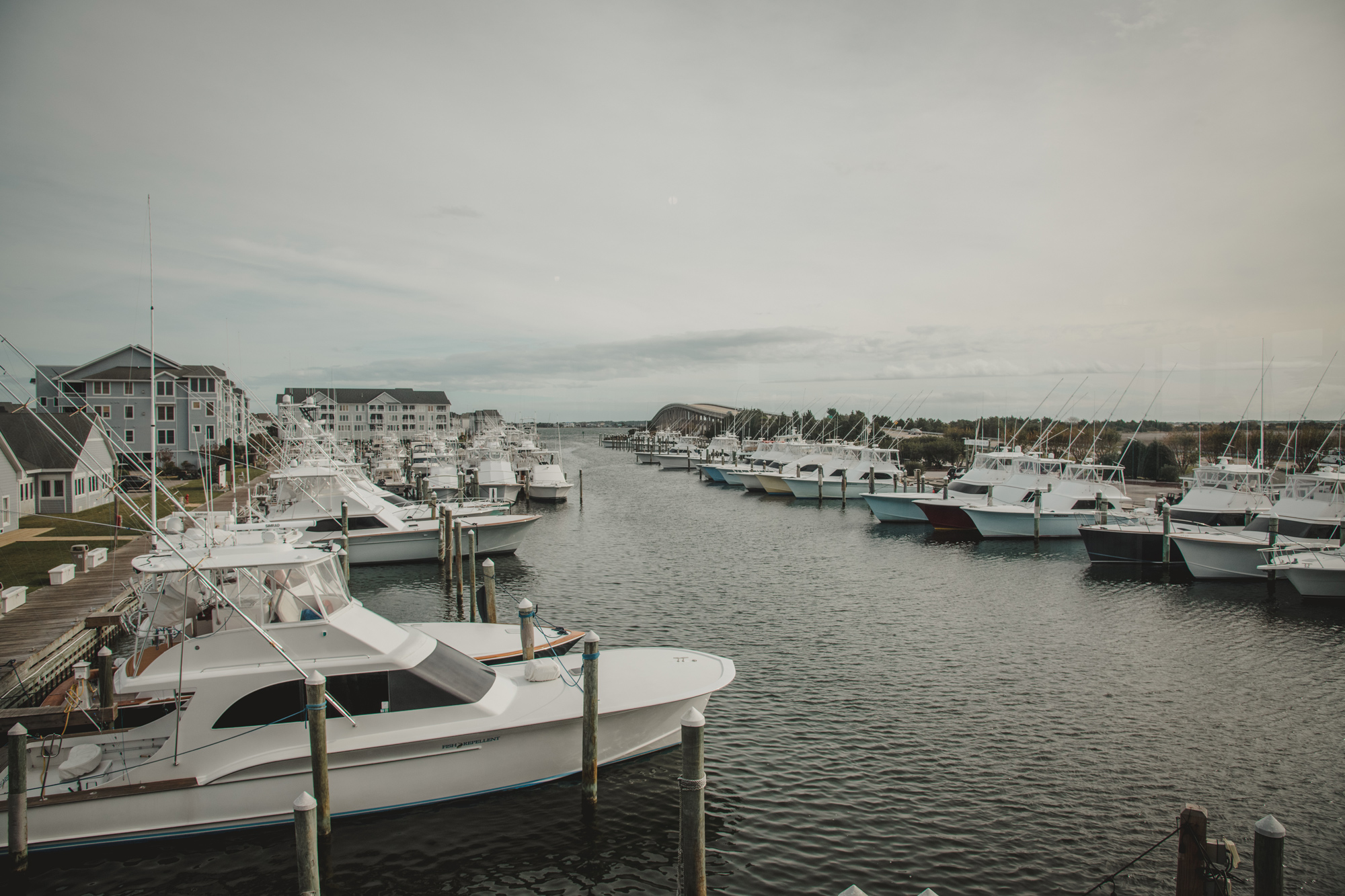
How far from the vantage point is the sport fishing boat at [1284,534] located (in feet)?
90.2

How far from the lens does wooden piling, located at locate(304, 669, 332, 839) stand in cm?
954

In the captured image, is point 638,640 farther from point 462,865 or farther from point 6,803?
point 6,803

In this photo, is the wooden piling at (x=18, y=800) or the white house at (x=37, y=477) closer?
the wooden piling at (x=18, y=800)

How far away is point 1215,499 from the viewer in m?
33.2

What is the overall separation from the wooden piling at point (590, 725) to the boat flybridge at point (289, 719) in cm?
43

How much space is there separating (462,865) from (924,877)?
6.34 meters

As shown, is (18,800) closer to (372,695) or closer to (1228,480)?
(372,695)

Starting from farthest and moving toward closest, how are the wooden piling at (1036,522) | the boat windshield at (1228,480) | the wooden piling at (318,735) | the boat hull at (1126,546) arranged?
1. the wooden piling at (1036,522)
2. the boat windshield at (1228,480)
3. the boat hull at (1126,546)
4. the wooden piling at (318,735)

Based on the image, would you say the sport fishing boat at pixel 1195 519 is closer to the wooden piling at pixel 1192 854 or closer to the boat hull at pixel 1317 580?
the boat hull at pixel 1317 580

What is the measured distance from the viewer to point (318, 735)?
956 centimetres

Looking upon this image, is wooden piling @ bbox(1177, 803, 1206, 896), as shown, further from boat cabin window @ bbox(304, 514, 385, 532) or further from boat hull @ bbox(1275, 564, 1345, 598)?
boat cabin window @ bbox(304, 514, 385, 532)

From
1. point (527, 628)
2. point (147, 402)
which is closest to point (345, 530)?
point (527, 628)

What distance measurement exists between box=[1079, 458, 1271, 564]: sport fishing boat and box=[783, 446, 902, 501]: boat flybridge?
2392 cm

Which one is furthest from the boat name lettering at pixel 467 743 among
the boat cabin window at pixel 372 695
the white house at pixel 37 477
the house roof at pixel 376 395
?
the house roof at pixel 376 395
